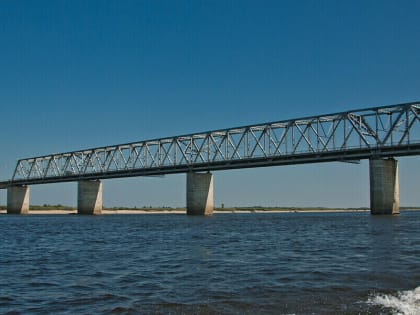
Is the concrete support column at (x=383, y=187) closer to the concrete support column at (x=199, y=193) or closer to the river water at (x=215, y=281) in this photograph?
the concrete support column at (x=199, y=193)

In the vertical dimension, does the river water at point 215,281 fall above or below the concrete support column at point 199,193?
below

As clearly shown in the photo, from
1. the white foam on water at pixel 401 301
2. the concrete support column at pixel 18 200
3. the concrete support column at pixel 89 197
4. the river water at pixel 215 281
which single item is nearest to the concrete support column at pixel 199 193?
the concrete support column at pixel 89 197

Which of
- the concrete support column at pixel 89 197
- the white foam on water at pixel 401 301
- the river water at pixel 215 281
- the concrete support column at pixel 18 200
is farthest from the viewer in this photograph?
the concrete support column at pixel 18 200

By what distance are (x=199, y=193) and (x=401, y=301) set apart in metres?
85.8

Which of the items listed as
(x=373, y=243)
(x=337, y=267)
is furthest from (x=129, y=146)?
(x=337, y=267)

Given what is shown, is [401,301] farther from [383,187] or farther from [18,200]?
[18,200]

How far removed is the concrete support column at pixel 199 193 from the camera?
318 ft

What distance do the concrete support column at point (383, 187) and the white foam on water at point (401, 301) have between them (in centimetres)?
6547

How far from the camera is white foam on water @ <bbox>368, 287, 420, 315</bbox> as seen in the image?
38.9 ft

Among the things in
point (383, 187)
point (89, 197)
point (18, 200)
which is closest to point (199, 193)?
point (383, 187)

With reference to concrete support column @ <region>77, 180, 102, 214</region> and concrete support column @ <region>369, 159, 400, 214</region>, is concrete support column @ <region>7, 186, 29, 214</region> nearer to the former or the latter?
concrete support column @ <region>77, 180, 102, 214</region>

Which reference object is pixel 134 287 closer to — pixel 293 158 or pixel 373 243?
pixel 373 243

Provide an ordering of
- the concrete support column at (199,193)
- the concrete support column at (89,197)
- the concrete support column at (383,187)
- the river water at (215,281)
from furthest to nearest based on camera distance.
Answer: the concrete support column at (89,197) < the concrete support column at (199,193) < the concrete support column at (383,187) < the river water at (215,281)

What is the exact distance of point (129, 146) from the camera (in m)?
127
